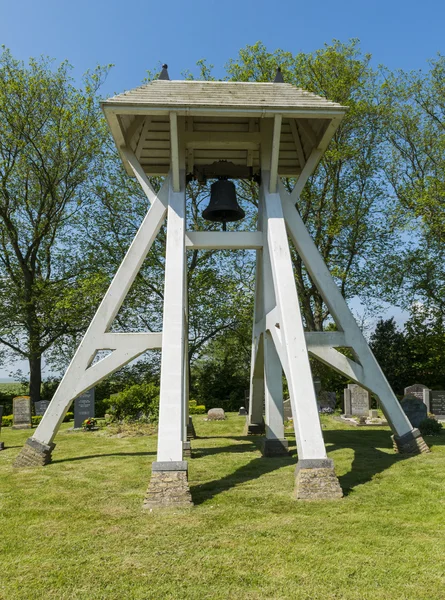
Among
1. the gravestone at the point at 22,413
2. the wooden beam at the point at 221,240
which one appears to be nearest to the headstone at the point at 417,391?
the wooden beam at the point at 221,240

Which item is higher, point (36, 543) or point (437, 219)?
point (437, 219)

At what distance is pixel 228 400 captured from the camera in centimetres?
2578

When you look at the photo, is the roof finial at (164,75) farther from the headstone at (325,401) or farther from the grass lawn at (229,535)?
the headstone at (325,401)

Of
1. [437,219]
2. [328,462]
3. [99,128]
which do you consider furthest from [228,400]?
[328,462]

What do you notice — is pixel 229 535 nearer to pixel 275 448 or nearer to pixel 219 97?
pixel 275 448

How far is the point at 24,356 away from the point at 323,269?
20.9m

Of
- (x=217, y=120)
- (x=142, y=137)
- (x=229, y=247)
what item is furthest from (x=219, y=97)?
(x=229, y=247)

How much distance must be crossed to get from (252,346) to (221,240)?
3.60m

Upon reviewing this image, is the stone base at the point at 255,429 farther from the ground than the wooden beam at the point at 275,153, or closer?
closer

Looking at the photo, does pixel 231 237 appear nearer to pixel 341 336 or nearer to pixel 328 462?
pixel 341 336

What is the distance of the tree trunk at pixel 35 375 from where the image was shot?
927 inches

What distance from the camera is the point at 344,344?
30.3 ft

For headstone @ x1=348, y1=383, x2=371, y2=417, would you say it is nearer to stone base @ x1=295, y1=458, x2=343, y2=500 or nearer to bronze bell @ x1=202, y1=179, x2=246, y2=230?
bronze bell @ x1=202, y1=179, x2=246, y2=230

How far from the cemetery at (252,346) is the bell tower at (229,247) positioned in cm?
4
